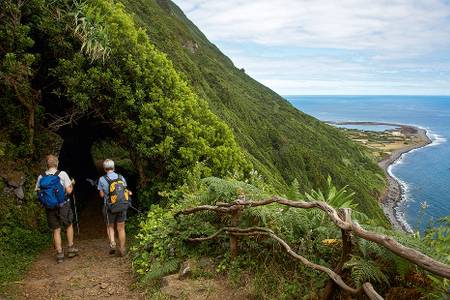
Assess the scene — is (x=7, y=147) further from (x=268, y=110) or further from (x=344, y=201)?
(x=268, y=110)

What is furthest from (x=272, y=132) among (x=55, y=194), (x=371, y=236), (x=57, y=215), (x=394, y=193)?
(x=371, y=236)

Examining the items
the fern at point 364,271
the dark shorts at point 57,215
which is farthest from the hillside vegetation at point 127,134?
the fern at point 364,271

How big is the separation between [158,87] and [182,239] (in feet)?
16.9

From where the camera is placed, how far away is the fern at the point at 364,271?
4.45m

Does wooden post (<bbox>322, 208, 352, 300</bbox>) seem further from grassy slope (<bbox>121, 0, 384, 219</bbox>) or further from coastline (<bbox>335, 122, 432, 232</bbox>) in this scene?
coastline (<bbox>335, 122, 432, 232</bbox>)

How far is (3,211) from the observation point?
9.49m

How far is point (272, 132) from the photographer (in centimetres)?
7762

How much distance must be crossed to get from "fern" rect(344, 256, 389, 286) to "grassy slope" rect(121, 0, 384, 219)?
26512 mm

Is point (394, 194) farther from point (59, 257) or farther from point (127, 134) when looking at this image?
point (59, 257)

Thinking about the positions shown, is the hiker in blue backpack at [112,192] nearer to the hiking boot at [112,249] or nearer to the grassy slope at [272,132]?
the hiking boot at [112,249]

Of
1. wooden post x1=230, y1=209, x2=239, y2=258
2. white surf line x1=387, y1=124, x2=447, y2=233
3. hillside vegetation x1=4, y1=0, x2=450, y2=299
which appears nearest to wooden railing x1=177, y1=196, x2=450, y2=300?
wooden post x1=230, y1=209, x2=239, y2=258

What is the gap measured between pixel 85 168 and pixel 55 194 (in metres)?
8.61

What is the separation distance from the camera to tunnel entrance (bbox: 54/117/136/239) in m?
12.3

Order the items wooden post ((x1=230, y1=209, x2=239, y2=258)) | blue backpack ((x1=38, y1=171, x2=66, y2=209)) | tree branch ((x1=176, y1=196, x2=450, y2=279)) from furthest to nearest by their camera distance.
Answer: blue backpack ((x1=38, y1=171, x2=66, y2=209)) < wooden post ((x1=230, y1=209, x2=239, y2=258)) < tree branch ((x1=176, y1=196, x2=450, y2=279))
